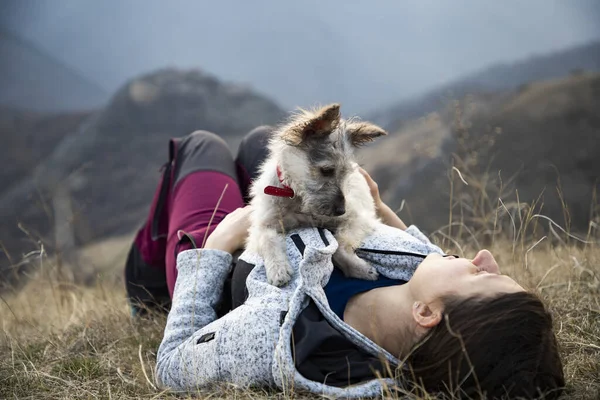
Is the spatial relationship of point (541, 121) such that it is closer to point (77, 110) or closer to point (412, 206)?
point (412, 206)

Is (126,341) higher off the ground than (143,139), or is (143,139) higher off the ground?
(126,341)

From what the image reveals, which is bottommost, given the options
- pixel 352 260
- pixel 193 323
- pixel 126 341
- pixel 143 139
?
pixel 143 139

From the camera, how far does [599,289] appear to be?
10.8 ft

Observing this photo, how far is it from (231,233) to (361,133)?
0.99m

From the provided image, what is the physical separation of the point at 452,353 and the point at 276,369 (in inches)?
26.2

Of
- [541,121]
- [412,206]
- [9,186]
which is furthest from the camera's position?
[9,186]

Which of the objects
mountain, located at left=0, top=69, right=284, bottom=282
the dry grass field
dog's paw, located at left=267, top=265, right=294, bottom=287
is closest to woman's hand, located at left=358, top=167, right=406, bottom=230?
the dry grass field

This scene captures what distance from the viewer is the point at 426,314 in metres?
2.12

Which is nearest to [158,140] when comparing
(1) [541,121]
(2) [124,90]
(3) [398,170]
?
(2) [124,90]

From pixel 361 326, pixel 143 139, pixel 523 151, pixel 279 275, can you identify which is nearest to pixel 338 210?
pixel 279 275

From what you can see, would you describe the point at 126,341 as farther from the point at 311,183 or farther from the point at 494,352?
the point at 494,352

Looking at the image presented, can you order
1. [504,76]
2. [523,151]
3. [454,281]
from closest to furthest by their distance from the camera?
[454,281]
[523,151]
[504,76]

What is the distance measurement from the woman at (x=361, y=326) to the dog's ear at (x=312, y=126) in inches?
23.7

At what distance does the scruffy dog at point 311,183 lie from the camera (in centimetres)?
299
